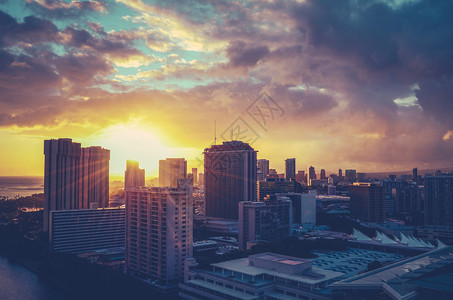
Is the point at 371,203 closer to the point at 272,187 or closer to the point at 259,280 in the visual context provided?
the point at 272,187

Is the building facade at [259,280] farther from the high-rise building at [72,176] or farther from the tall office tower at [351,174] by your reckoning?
the tall office tower at [351,174]

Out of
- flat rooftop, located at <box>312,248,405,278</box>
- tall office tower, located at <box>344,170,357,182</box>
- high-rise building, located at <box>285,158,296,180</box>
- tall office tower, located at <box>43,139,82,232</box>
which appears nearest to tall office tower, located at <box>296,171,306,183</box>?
tall office tower, located at <box>344,170,357,182</box>

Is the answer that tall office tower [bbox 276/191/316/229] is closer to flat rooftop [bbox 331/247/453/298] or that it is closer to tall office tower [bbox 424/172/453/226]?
tall office tower [bbox 424/172/453/226]

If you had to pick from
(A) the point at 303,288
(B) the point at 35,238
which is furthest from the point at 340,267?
(B) the point at 35,238

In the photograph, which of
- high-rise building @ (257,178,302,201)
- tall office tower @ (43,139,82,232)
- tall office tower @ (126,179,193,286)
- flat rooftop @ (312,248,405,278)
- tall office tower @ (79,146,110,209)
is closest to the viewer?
tall office tower @ (126,179,193,286)

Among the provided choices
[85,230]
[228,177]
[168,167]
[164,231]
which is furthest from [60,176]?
[164,231]
